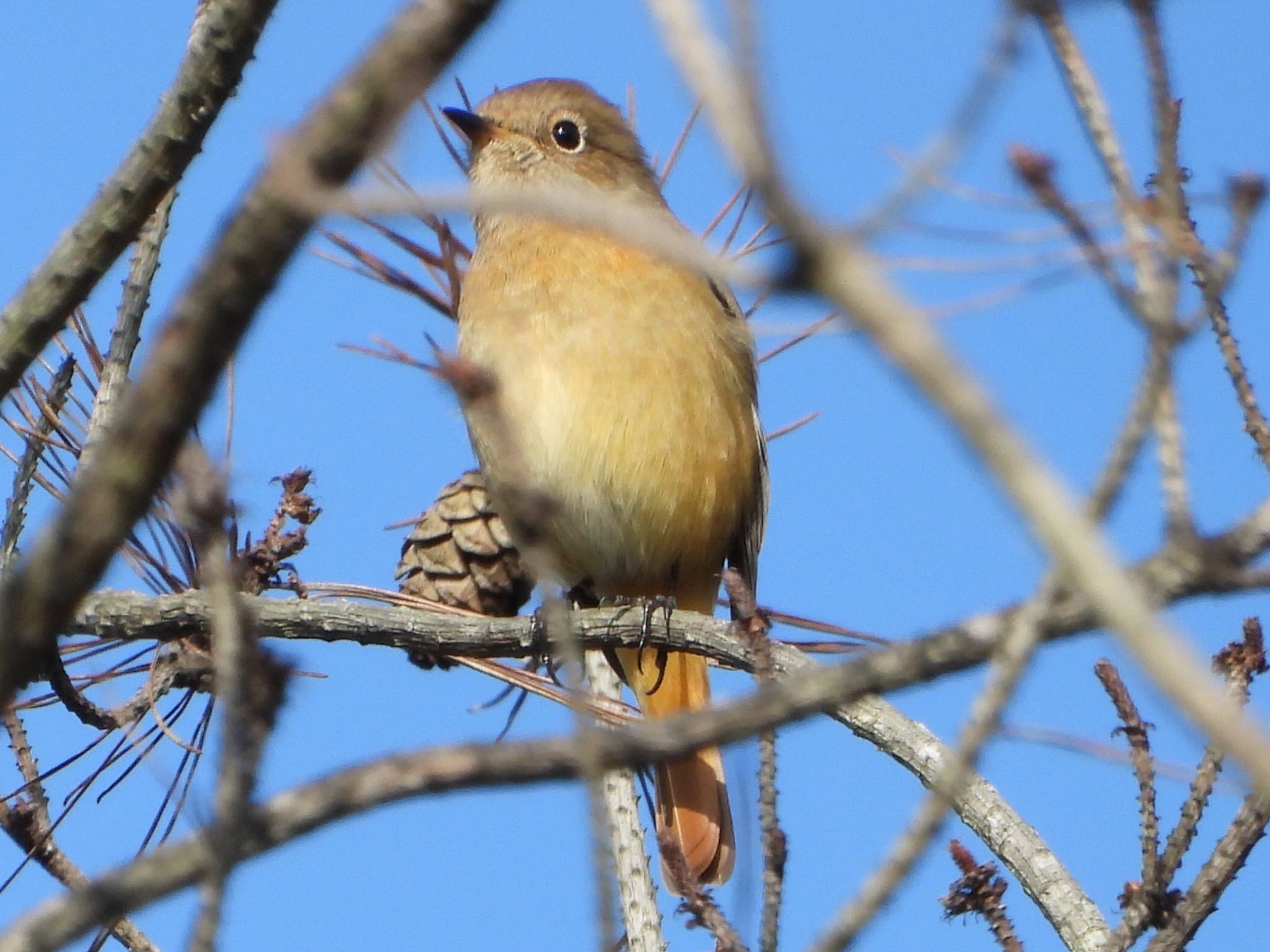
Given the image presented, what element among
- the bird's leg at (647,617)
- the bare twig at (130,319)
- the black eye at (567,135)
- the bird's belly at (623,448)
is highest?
the black eye at (567,135)

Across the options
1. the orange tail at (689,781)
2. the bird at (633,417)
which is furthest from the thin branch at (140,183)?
the orange tail at (689,781)

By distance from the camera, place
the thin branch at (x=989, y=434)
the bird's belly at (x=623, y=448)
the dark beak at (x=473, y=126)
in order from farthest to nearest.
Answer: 1. the dark beak at (x=473, y=126)
2. the bird's belly at (x=623, y=448)
3. the thin branch at (x=989, y=434)

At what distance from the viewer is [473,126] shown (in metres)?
6.18

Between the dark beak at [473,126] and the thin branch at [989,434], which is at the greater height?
the dark beak at [473,126]

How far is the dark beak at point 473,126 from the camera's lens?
6156mm

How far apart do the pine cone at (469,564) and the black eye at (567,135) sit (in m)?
1.48

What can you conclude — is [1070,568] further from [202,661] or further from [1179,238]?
[202,661]

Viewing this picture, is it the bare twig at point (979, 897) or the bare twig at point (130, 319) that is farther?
the bare twig at point (130, 319)

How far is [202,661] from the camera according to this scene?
429cm

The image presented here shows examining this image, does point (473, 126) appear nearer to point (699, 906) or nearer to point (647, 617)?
point (647, 617)

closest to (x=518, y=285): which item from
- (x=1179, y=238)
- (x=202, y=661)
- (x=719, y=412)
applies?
(x=719, y=412)

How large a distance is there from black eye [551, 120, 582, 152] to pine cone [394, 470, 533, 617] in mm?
1483

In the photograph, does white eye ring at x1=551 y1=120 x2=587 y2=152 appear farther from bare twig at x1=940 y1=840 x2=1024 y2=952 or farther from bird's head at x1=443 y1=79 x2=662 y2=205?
bare twig at x1=940 y1=840 x2=1024 y2=952

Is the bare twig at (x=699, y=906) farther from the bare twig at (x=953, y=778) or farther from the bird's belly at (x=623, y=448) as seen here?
the bird's belly at (x=623, y=448)
